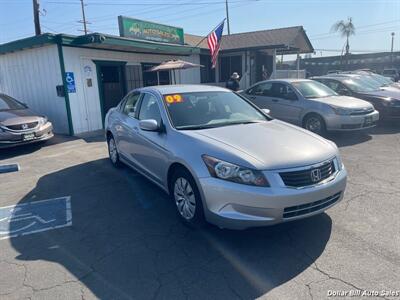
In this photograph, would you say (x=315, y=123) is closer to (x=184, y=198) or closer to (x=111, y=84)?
(x=184, y=198)

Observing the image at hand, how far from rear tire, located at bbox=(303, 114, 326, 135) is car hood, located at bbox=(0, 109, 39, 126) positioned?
7.13m

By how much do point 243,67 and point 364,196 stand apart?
1516cm

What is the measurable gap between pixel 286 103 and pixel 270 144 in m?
5.87

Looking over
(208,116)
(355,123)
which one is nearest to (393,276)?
(208,116)

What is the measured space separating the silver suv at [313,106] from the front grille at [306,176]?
5.20 metres

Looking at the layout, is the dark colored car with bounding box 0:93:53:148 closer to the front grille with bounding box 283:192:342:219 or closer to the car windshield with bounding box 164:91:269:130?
the car windshield with bounding box 164:91:269:130

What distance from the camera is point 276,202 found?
3.00 metres

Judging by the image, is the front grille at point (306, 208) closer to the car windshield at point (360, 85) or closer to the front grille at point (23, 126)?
the front grille at point (23, 126)

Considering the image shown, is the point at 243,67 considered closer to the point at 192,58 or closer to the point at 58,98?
the point at 192,58

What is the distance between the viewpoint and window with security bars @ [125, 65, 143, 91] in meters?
12.4

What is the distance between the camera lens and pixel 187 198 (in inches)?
145

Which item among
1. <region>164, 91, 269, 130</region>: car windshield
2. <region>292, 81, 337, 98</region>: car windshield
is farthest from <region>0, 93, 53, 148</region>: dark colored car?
<region>292, 81, 337, 98</region>: car windshield

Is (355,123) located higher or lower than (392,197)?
higher

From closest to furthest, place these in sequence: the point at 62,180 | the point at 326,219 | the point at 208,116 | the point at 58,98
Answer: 1. the point at 326,219
2. the point at 208,116
3. the point at 62,180
4. the point at 58,98
